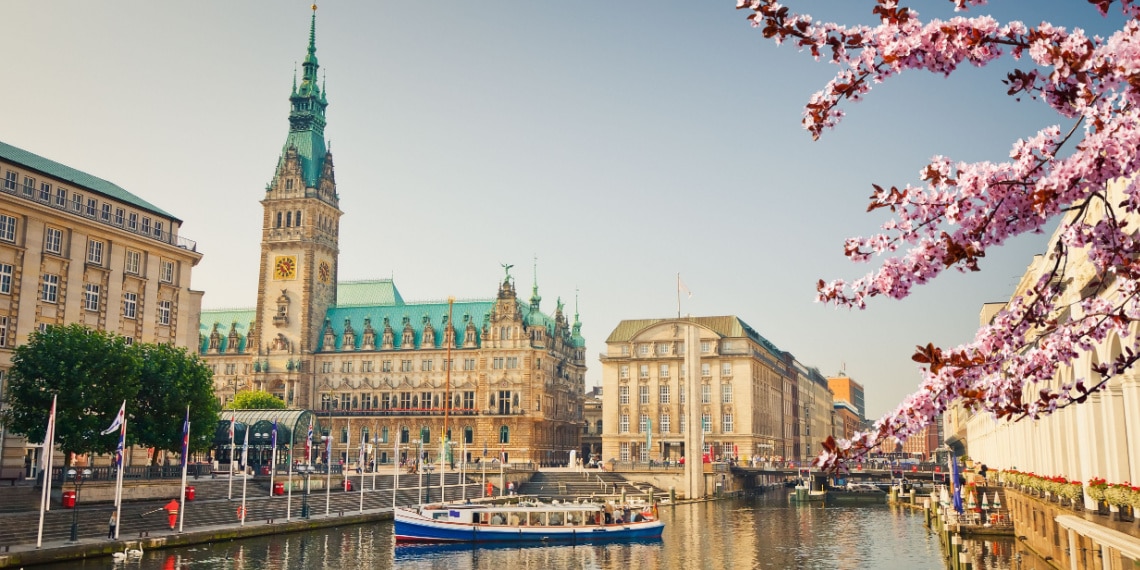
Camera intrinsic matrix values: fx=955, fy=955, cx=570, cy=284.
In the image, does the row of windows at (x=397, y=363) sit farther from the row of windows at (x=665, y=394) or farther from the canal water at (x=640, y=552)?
the canal water at (x=640, y=552)

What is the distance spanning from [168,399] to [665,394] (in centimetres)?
8780

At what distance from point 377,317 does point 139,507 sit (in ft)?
342

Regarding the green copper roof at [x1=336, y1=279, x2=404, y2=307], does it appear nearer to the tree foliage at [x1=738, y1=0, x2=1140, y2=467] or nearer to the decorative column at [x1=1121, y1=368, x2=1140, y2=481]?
the decorative column at [x1=1121, y1=368, x2=1140, y2=481]

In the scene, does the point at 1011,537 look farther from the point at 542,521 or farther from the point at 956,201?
the point at 956,201

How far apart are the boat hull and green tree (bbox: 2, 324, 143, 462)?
21003 mm

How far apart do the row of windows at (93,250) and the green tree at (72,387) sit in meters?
12.0

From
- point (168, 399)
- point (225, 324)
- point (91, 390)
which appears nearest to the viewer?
point (91, 390)

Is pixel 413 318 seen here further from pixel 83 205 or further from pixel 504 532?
pixel 504 532

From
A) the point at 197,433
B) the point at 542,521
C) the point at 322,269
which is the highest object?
the point at 322,269

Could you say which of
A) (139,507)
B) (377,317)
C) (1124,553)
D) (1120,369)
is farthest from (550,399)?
(1120,369)

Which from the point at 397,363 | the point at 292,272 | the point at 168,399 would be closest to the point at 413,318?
the point at 397,363

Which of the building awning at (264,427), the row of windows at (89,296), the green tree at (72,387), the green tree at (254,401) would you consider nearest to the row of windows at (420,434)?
the green tree at (254,401)

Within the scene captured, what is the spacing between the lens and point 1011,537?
193ft

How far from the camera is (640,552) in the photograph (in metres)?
62.4
